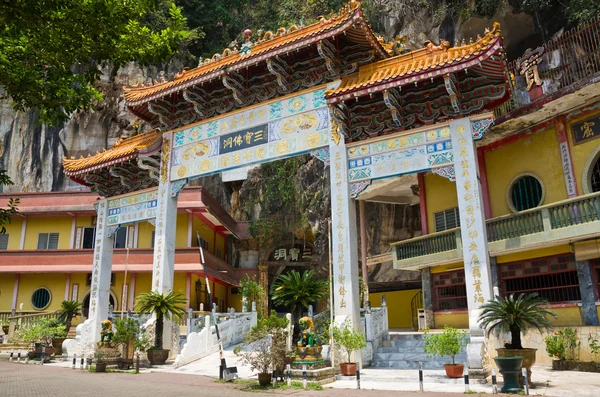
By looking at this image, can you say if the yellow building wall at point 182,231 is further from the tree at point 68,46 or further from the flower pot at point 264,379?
the tree at point 68,46

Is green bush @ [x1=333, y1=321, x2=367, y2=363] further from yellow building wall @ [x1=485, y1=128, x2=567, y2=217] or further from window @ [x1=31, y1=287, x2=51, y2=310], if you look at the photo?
window @ [x1=31, y1=287, x2=51, y2=310]

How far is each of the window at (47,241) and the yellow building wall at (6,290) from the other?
7.87 ft

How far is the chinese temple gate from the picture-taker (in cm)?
1286

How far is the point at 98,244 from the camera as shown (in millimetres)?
19906

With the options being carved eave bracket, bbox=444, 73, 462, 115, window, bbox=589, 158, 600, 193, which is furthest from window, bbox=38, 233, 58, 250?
window, bbox=589, 158, 600, 193

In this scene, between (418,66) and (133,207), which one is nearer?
(418,66)

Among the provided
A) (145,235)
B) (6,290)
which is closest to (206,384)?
(145,235)

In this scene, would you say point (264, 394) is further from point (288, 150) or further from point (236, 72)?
point (236, 72)

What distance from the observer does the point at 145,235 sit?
30.4 m

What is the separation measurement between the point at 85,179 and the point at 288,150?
33.9 feet

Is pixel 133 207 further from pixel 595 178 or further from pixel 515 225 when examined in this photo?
pixel 595 178

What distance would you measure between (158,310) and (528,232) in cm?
1248

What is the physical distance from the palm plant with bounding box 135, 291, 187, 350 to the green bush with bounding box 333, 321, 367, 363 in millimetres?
5964

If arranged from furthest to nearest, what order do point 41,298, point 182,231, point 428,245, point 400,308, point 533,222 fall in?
point 400,308, point 41,298, point 182,231, point 428,245, point 533,222
